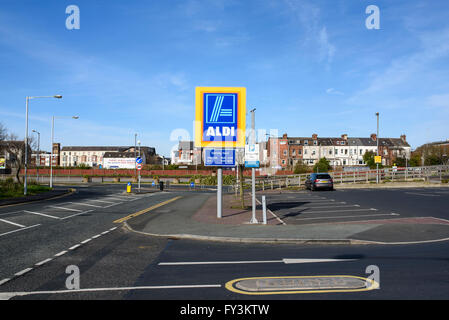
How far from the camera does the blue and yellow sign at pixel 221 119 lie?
15750 millimetres

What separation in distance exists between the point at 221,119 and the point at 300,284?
34.9 ft

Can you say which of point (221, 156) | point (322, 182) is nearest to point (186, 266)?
point (221, 156)

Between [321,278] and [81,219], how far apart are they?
12.4 m

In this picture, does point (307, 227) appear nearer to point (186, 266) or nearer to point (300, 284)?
point (186, 266)

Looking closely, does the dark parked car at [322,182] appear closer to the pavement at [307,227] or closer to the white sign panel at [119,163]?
the pavement at [307,227]

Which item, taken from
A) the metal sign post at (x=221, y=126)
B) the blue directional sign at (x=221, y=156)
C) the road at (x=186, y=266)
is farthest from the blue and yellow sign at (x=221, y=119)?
the road at (x=186, y=266)

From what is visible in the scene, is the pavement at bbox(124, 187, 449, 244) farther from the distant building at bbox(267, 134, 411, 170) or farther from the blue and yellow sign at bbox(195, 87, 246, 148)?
the distant building at bbox(267, 134, 411, 170)

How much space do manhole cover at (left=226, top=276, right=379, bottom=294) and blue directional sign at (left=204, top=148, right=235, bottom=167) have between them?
375 inches

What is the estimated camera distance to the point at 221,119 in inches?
623

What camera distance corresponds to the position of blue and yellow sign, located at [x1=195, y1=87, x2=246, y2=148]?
51.7ft

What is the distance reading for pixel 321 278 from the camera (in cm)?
639
